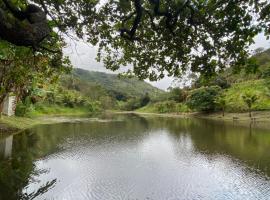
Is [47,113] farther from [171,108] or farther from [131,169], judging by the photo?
[131,169]

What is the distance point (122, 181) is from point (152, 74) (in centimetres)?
1007

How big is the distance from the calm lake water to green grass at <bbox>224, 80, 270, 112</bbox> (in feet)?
134

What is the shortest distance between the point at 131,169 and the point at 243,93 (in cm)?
6695

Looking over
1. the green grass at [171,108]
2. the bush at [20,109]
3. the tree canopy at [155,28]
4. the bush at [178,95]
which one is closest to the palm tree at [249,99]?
the green grass at [171,108]

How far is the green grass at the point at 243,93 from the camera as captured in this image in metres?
76.6

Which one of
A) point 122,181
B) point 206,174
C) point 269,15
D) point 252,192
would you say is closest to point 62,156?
point 122,181

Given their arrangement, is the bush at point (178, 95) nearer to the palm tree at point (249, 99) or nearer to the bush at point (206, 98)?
the bush at point (206, 98)

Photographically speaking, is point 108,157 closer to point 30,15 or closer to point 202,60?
point 202,60

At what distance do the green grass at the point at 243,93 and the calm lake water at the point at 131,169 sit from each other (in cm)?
4097

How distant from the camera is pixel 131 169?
78.7 ft

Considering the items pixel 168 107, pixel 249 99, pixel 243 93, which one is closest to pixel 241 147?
pixel 249 99

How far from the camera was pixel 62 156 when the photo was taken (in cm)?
2836

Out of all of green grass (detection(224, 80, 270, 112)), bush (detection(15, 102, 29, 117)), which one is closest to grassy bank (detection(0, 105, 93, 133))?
bush (detection(15, 102, 29, 117))

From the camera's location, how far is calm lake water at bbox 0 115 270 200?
18.0 metres
